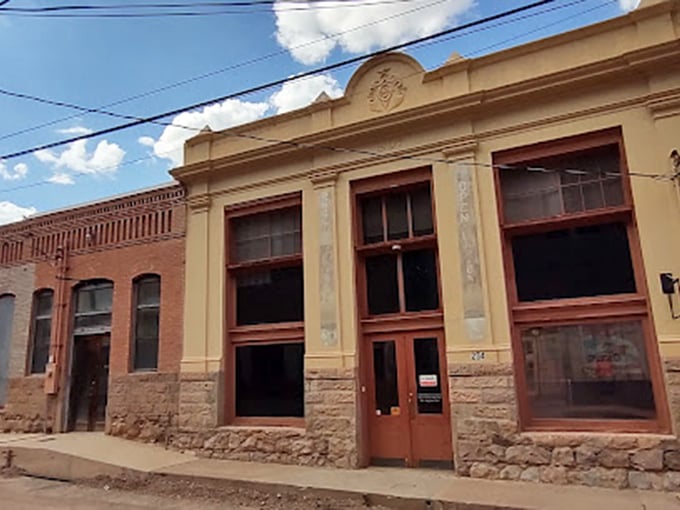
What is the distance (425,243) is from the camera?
9336 mm

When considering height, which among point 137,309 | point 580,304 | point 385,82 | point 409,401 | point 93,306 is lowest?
point 409,401

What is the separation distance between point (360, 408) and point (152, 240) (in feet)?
20.2

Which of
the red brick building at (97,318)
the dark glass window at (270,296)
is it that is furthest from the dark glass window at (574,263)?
the red brick building at (97,318)

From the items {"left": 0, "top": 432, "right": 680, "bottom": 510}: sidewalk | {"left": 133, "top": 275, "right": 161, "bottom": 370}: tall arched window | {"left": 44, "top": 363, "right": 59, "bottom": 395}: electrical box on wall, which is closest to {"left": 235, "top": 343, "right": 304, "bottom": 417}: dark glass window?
{"left": 0, "top": 432, "right": 680, "bottom": 510}: sidewalk

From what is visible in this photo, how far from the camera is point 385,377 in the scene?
934cm

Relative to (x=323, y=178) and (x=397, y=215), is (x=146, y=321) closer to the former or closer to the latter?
(x=323, y=178)

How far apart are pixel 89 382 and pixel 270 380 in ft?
16.9

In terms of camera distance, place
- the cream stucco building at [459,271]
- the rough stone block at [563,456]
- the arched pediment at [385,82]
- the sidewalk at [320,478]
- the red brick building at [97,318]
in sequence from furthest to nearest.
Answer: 1. the red brick building at [97,318]
2. the arched pediment at [385,82]
3. the cream stucco building at [459,271]
4. the rough stone block at [563,456]
5. the sidewalk at [320,478]

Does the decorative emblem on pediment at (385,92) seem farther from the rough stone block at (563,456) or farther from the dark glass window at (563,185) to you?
the rough stone block at (563,456)

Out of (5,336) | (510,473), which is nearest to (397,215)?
(510,473)

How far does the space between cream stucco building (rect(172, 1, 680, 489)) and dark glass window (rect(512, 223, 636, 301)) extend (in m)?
0.02

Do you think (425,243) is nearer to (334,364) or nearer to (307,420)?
(334,364)

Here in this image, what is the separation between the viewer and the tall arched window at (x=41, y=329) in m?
13.2

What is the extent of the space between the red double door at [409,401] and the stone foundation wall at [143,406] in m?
4.36
